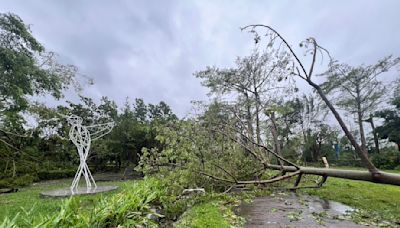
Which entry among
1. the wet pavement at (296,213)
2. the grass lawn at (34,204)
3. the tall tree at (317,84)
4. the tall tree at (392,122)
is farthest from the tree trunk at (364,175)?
the tall tree at (392,122)

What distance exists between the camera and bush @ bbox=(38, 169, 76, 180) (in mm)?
14703

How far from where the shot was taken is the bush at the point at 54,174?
579 inches

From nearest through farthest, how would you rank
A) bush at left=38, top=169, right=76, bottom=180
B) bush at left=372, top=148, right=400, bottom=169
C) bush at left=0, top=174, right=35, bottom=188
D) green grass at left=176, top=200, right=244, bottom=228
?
green grass at left=176, top=200, right=244, bottom=228 → bush at left=0, top=174, right=35, bottom=188 → bush at left=38, top=169, right=76, bottom=180 → bush at left=372, top=148, right=400, bottom=169

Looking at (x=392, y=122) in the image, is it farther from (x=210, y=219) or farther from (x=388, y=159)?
(x=210, y=219)

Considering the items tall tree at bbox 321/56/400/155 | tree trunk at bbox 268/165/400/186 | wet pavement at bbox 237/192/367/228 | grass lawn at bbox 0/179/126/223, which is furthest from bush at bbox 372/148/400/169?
grass lawn at bbox 0/179/126/223

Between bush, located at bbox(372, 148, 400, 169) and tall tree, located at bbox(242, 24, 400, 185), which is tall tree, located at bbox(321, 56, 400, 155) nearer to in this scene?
bush, located at bbox(372, 148, 400, 169)

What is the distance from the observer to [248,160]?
6.57 m

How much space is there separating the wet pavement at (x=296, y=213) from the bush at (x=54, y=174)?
1326 cm

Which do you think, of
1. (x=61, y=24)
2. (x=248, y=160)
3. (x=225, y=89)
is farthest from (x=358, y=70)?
(x=61, y=24)

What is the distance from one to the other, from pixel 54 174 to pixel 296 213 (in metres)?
14.6

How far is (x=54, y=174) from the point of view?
49.5ft

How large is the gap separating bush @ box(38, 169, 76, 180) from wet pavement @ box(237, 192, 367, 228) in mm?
13264

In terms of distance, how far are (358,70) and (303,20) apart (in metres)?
14.2

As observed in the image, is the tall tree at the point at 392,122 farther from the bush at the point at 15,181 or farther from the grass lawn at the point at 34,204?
the bush at the point at 15,181
